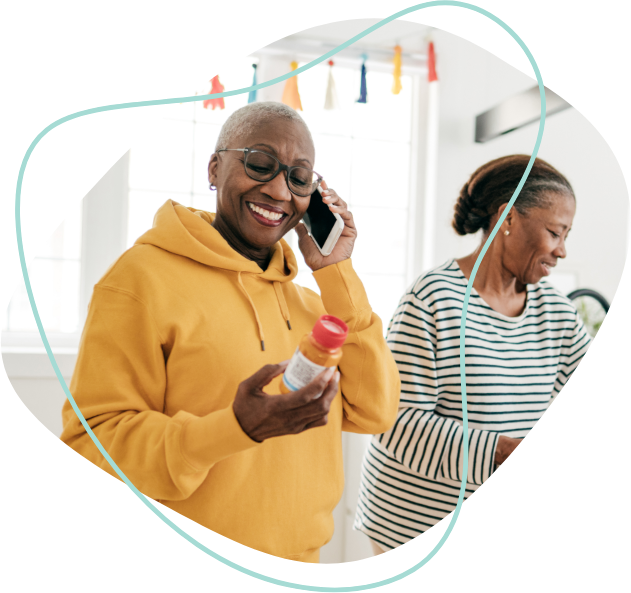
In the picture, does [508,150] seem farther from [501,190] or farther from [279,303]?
[279,303]

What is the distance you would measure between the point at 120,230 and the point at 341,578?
58 centimetres

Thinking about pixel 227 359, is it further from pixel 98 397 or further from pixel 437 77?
pixel 437 77

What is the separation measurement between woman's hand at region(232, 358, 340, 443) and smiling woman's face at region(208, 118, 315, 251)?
182 millimetres

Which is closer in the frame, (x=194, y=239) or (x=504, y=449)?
(x=194, y=239)

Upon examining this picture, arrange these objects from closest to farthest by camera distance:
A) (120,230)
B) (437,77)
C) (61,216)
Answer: (61,216) → (120,230) → (437,77)

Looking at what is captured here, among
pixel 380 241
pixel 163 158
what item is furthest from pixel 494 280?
pixel 163 158

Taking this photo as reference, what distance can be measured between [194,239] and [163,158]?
196 millimetres

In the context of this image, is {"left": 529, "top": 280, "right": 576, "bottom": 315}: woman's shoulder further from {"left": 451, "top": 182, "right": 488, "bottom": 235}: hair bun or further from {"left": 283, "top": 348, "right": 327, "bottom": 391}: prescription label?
{"left": 283, "top": 348, "right": 327, "bottom": 391}: prescription label

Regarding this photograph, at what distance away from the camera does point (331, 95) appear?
2.82 ft

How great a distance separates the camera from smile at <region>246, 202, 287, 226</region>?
62 centimetres

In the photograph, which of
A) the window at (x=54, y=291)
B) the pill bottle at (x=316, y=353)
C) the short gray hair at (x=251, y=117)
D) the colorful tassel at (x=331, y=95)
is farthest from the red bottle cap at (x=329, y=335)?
the colorful tassel at (x=331, y=95)

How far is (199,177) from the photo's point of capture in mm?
847

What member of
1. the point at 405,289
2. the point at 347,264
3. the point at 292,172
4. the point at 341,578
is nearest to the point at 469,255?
the point at 405,289

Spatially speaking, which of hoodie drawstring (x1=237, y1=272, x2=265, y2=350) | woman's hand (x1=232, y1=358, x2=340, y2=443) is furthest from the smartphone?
woman's hand (x1=232, y1=358, x2=340, y2=443)
